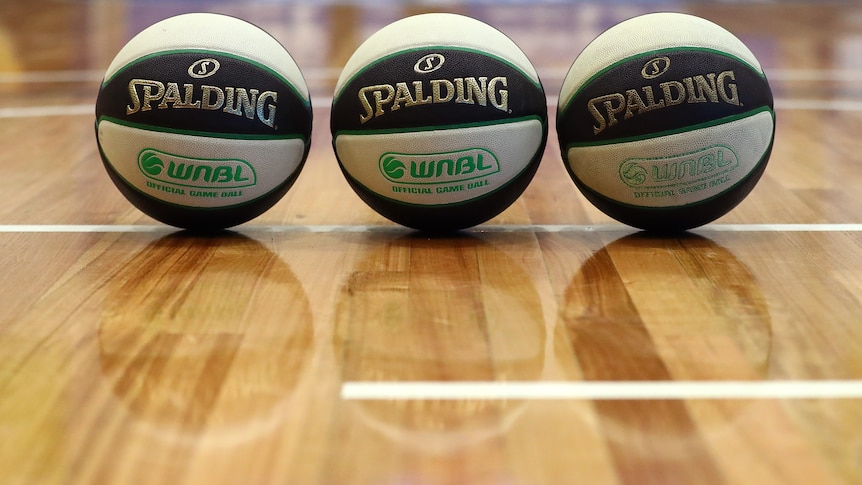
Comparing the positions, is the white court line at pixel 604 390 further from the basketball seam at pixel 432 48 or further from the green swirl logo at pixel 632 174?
the basketball seam at pixel 432 48

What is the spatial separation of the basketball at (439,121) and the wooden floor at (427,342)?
15cm

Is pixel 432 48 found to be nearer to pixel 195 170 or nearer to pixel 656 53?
pixel 656 53

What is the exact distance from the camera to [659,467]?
5.30ft

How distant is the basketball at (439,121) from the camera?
2.65m

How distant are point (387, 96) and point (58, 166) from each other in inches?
61.3

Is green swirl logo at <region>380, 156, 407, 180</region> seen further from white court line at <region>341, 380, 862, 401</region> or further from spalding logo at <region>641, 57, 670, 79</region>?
white court line at <region>341, 380, 862, 401</region>

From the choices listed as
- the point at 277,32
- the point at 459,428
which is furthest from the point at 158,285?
the point at 277,32

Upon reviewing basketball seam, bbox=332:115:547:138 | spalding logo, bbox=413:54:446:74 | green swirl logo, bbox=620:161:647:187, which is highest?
spalding logo, bbox=413:54:446:74

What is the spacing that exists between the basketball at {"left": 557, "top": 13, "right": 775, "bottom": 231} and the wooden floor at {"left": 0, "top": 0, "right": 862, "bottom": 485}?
0.15 meters

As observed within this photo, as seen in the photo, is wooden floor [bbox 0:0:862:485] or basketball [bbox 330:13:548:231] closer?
wooden floor [bbox 0:0:862:485]

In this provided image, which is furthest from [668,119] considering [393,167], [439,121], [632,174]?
[393,167]

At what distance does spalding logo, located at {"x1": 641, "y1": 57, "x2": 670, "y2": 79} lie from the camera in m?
2.66

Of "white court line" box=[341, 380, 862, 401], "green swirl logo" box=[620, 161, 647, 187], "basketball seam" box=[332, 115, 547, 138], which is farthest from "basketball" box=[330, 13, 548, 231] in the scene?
"white court line" box=[341, 380, 862, 401]

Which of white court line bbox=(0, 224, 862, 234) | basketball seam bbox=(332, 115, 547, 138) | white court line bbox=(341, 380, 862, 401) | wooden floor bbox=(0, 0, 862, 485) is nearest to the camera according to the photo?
wooden floor bbox=(0, 0, 862, 485)
